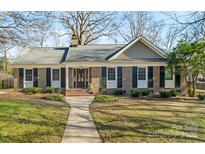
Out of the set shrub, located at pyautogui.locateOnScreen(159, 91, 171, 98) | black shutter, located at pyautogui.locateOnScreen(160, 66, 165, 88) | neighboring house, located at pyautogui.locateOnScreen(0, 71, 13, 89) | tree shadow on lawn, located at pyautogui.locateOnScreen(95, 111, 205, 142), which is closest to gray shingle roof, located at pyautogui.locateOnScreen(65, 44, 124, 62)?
black shutter, located at pyautogui.locateOnScreen(160, 66, 165, 88)

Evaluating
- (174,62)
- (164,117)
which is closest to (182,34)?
(164,117)

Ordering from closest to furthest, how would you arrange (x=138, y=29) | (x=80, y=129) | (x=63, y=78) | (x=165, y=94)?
(x=80, y=129) → (x=165, y=94) → (x=63, y=78) → (x=138, y=29)

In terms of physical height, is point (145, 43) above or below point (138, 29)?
below

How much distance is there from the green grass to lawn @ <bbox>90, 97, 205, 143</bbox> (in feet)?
3.91

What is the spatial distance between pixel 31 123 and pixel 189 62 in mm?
10113

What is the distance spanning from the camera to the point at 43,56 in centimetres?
1742

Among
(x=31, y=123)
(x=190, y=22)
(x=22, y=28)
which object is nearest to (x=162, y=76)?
(x=22, y=28)

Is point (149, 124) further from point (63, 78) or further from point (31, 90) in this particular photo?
point (63, 78)

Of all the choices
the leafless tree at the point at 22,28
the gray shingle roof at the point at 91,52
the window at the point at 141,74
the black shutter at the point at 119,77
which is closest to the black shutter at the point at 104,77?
the gray shingle roof at the point at 91,52

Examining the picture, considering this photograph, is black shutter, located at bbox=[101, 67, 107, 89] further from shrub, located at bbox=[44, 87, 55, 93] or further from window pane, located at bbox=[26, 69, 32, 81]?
window pane, located at bbox=[26, 69, 32, 81]

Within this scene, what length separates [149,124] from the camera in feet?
27.2

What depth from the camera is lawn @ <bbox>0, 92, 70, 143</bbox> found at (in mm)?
6656

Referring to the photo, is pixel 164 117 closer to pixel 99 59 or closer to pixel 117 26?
pixel 99 59

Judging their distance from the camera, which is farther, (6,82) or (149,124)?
(6,82)
